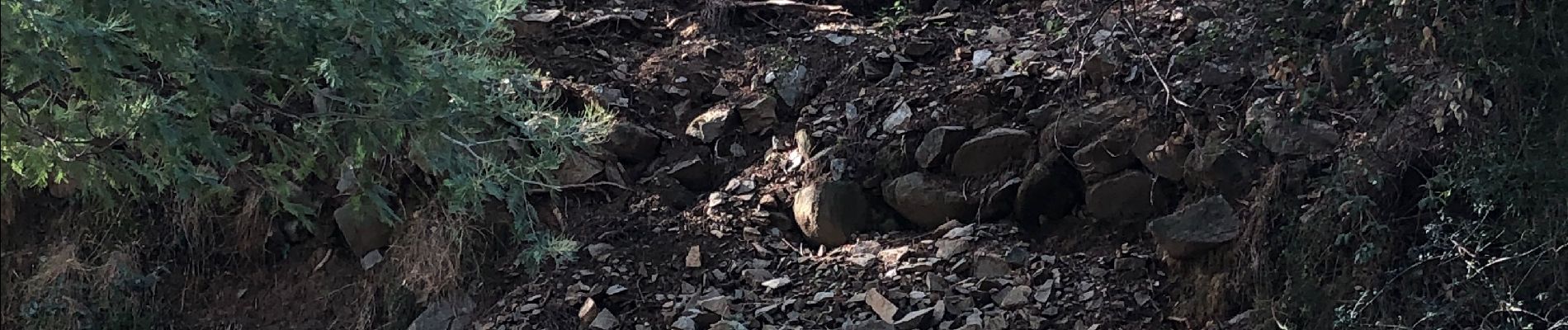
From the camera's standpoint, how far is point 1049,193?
353 centimetres

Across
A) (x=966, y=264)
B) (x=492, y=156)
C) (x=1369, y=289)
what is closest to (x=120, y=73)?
(x=492, y=156)

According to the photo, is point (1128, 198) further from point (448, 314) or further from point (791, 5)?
point (448, 314)

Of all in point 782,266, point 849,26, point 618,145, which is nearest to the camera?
point 782,266

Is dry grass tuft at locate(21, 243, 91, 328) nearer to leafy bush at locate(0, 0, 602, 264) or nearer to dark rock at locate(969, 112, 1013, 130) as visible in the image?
leafy bush at locate(0, 0, 602, 264)

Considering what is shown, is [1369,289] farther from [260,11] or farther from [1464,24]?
[260,11]

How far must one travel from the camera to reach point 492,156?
3.41 meters

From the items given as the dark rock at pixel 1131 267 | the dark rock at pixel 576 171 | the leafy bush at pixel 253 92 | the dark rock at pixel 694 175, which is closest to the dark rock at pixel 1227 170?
the dark rock at pixel 1131 267

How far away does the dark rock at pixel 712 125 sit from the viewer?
13.5 feet

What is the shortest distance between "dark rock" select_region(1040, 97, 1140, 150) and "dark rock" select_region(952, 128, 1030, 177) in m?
0.07

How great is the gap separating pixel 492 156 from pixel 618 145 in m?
0.73

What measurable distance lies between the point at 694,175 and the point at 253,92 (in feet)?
4.96

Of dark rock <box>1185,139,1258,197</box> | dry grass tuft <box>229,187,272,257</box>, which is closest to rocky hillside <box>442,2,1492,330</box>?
dark rock <box>1185,139,1258,197</box>

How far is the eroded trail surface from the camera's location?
3.35 meters

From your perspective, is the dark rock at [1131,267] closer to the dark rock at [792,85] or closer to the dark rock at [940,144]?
the dark rock at [940,144]
